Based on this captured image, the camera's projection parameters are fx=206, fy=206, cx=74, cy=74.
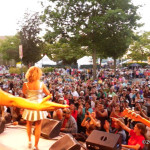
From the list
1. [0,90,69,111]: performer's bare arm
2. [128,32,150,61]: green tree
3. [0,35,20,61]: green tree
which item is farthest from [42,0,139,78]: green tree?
[0,35,20,61]: green tree

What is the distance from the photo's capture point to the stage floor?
12.6 ft

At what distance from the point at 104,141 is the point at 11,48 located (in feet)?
144

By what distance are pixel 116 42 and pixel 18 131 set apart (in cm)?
1467

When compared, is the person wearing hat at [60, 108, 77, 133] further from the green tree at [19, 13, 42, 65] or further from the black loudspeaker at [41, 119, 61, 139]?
the green tree at [19, 13, 42, 65]

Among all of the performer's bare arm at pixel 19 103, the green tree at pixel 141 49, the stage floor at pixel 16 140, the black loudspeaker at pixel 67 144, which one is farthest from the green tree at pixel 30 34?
the performer's bare arm at pixel 19 103

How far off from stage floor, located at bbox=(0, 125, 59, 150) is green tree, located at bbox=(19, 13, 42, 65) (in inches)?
1034

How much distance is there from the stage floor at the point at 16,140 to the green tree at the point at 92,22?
42.6ft

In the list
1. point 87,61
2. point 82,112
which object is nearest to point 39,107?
point 82,112

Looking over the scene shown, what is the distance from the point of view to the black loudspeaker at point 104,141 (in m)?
3.37

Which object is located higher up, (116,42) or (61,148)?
(116,42)

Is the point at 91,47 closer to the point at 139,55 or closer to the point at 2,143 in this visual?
the point at 2,143

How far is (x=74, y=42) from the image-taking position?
1848 centimetres

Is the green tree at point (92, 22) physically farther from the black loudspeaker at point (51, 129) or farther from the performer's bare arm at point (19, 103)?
the performer's bare arm at point (19, 103)

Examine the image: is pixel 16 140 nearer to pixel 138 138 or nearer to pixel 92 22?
pixel 138 138
